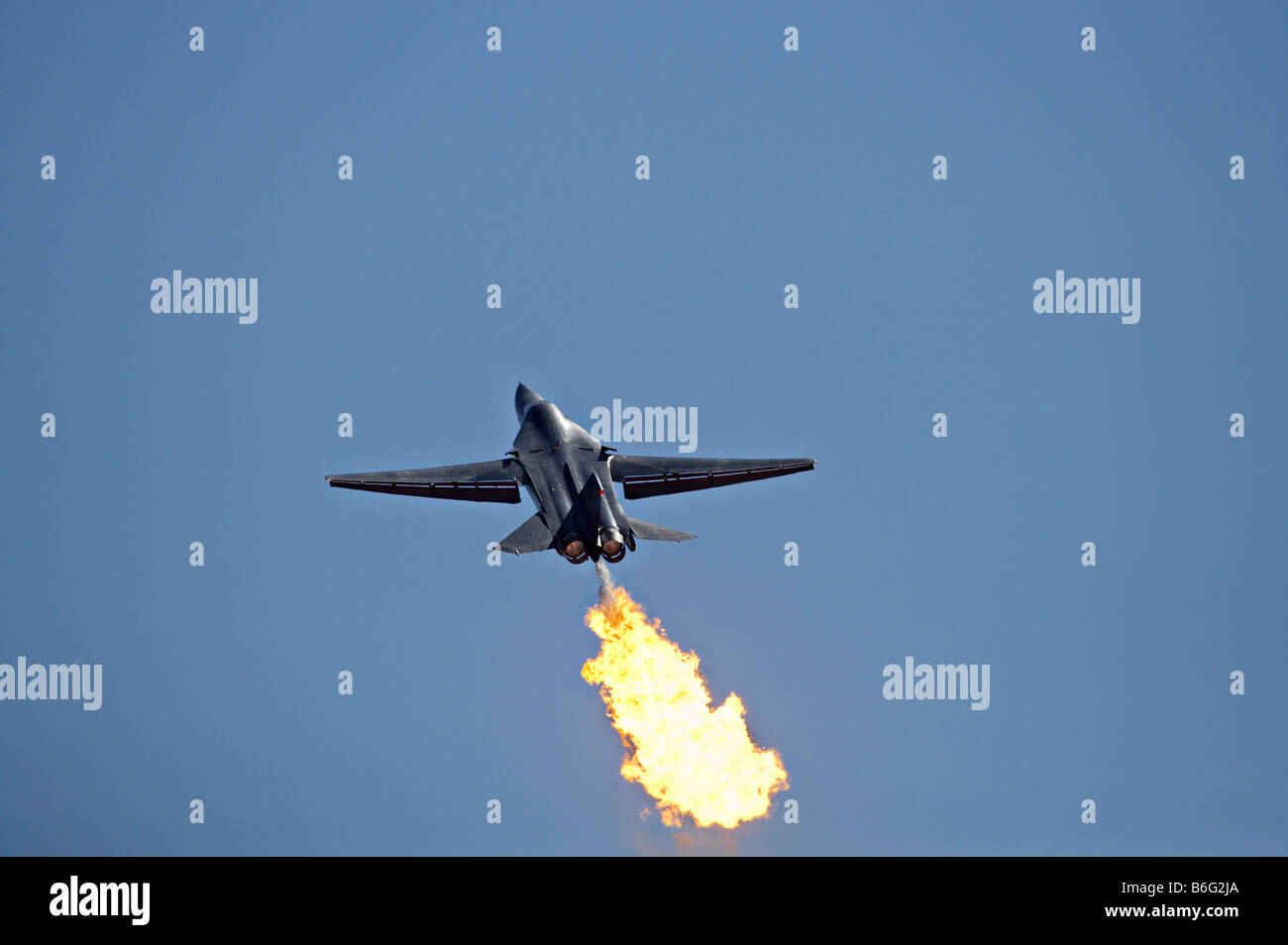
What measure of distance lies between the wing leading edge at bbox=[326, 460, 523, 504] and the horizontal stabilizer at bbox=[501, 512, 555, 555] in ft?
20.7

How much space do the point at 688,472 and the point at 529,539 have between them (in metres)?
11.6

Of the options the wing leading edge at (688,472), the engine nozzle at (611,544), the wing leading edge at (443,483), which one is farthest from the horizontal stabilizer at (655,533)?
the wing leading edge at (443,483)

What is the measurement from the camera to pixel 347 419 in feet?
384

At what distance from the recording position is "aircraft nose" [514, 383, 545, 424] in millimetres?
109812

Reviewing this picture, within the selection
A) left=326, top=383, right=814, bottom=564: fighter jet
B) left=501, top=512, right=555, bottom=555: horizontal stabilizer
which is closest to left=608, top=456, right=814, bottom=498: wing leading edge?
left=326, top=383, right=814, bottom=564: fighter jet

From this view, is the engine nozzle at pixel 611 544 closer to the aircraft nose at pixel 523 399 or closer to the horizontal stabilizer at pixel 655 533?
the horizontal stabilizer at pixel 655 533

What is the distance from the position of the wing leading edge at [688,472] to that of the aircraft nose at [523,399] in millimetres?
10582

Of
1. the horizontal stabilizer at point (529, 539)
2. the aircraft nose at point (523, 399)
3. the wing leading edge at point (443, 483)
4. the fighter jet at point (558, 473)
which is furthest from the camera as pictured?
the aircraft nose at point (523, 399)

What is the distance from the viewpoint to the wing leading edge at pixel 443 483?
99500 mm

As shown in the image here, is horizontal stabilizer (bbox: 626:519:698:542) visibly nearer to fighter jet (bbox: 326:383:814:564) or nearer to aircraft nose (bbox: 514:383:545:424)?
fighter jet (bbox: 326:383:814:564)

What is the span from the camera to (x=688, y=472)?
100m

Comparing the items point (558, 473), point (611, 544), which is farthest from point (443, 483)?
point (611, 544)
